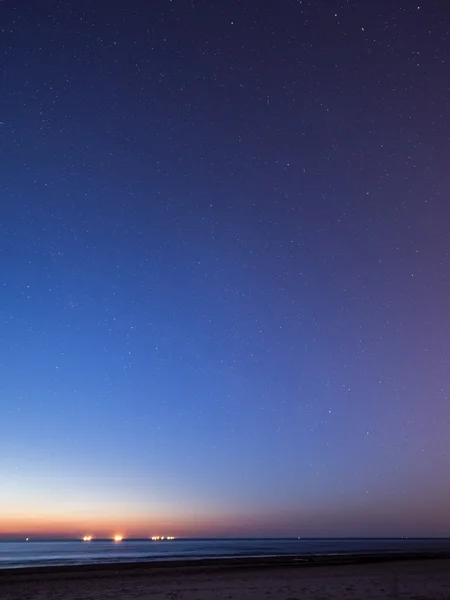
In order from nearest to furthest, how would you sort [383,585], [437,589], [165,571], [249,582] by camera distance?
1. [437,589]
2. [383,585]
3. [249,582]
4. [165,571]

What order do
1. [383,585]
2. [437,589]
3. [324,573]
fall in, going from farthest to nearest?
[324,573]
[383,585]
[437,589]

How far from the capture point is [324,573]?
3384cm

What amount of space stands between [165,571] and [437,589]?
20.3 m

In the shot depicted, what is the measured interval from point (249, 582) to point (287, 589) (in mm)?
4212

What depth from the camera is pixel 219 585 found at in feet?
88.8

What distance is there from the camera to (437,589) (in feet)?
80.5

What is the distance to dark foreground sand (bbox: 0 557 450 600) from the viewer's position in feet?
75.4

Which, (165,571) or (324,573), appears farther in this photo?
(165,571)

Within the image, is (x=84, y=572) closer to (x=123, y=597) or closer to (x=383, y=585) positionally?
(x=123, y=597)

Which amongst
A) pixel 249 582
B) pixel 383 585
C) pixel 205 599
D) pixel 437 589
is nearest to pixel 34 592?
pixel 205 599

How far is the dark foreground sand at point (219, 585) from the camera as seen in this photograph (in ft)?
75.4

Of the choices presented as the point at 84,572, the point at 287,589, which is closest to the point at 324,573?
the point at 287,589

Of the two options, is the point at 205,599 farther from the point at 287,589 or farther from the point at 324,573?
the point at 324,573

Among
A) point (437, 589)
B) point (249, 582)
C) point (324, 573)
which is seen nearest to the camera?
point (437, 589)
